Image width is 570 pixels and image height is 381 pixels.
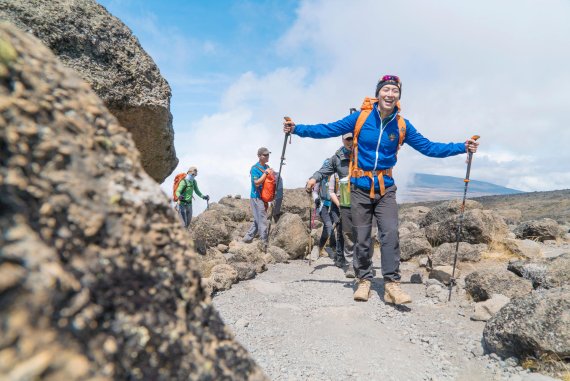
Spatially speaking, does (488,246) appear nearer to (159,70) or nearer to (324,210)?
(324,210)

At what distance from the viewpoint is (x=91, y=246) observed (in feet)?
4.18

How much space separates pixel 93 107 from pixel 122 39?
3572mm

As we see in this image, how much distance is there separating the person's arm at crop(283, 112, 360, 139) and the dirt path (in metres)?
3.07

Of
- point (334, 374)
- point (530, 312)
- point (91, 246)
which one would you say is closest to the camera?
point (91, 246)

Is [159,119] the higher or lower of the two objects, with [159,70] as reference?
lower

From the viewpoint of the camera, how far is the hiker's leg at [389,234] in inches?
243

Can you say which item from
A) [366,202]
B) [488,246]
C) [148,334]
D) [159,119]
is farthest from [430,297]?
[148,334]

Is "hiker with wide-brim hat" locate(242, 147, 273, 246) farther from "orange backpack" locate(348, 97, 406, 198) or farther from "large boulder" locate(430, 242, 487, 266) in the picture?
"orange backpack" locate(348, 97, 406, 198)

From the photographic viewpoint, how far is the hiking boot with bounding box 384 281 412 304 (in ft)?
19.6

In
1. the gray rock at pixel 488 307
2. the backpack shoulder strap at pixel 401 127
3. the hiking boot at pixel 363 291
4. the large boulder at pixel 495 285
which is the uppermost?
the backpack shoulder strap at pixel 401 127

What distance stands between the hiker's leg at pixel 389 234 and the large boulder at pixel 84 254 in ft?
16.2

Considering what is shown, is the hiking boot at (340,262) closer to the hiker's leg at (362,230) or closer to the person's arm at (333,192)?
the person's arm at (333,192)

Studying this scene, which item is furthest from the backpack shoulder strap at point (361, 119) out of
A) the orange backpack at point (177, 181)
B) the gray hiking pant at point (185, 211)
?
the orange backpack at point (177, 181)

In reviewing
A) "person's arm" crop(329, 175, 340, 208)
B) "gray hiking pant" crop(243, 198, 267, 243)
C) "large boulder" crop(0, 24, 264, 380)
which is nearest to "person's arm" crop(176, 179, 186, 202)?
"gray hiking pant" crop(243, 198, 267, 243)
